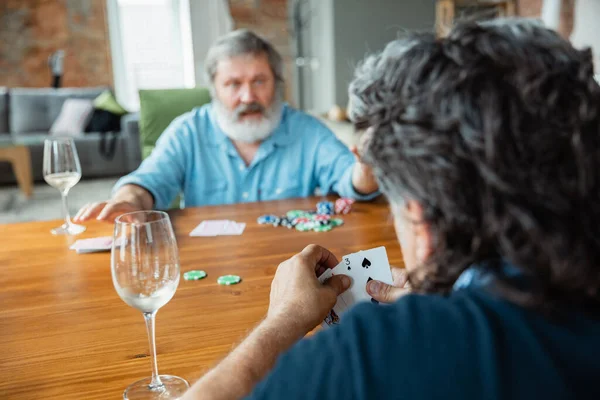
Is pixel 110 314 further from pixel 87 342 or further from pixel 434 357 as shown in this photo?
pixel 434 357

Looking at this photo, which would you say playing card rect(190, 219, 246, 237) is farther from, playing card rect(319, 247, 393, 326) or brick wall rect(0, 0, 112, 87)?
brick wall rect(0, 0, 112, 87)

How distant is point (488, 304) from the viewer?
479 mm

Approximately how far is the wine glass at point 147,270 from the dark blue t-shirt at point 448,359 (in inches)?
13.0

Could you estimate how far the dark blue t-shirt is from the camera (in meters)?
0.44

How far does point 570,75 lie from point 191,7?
22.0 ft

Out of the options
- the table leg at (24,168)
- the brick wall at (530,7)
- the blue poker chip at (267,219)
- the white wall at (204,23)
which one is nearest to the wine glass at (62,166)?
the blue poker chip at (267,219)

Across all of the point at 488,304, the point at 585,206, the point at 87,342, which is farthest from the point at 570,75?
the point at 87,342

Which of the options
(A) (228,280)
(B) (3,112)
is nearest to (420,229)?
(A) (228,280)

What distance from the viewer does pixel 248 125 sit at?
2.21 metres

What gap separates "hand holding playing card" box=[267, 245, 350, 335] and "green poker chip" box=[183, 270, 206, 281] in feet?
1.10

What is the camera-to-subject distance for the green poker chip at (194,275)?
1.16m

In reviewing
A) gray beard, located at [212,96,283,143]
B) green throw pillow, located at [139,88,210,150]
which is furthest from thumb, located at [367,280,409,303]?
green throw pillow, located at [139,88,210,150]

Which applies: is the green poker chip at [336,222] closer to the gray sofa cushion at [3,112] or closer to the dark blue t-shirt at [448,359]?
the dark blue t-shirt at [448,359]

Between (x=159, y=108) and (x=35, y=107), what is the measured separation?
13.7 feet
